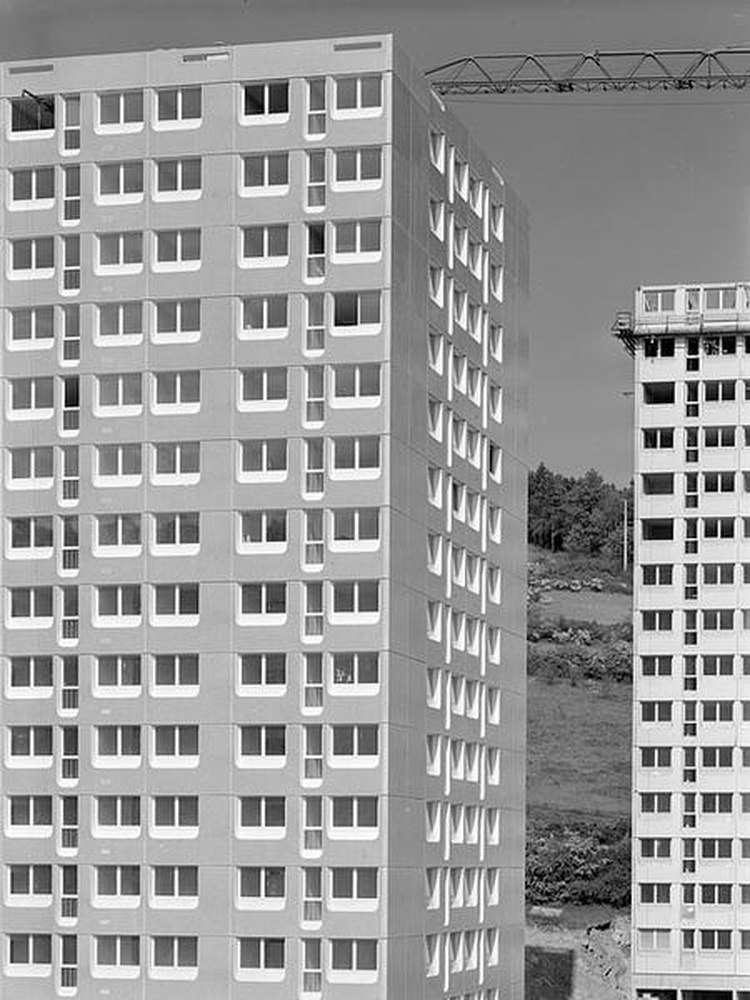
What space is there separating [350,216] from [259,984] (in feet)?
9.11

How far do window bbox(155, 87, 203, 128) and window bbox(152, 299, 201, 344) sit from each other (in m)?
0.66

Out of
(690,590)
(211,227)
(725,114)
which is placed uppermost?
(725,114)

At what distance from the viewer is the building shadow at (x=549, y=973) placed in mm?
14508

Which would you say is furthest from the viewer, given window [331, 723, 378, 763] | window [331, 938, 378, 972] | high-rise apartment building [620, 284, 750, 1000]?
high-rise apartment building [620, 284, 750, 1000]

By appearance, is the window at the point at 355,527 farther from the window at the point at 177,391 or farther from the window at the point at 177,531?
the window at the point at 177,391

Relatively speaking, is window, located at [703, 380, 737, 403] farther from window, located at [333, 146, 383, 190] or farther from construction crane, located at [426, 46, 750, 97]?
window, located at [333, 146, 383, 190]

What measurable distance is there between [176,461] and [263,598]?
1.98ft

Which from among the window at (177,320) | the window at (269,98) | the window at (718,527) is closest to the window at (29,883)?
the window at (177,320)

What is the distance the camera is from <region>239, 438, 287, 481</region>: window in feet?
31.3

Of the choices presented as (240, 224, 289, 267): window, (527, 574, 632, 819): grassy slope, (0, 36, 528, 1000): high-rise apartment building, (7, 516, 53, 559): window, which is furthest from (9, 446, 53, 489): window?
(527, 574, 632, 819): grassy slope

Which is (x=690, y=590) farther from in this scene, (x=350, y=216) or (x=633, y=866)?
(x=350, y=216)

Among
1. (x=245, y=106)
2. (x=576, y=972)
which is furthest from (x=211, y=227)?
(x=576, y=972)

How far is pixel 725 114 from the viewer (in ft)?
34.2

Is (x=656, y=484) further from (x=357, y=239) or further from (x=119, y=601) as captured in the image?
(x=119, y=601)
